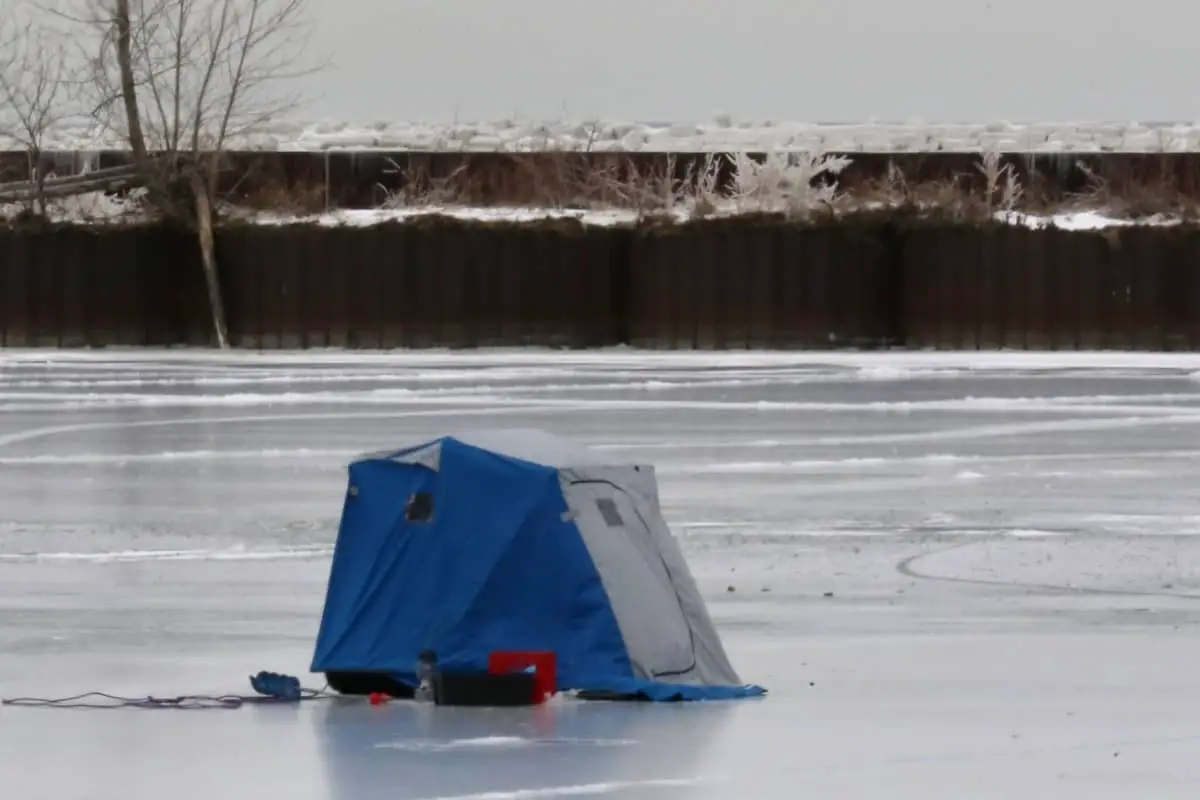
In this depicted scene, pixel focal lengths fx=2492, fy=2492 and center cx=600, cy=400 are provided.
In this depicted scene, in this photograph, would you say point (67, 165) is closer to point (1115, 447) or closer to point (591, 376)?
point (591, 376)

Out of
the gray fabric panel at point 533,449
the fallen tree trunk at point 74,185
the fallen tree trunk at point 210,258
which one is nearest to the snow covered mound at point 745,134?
the fallen tree trunk at point 74,185

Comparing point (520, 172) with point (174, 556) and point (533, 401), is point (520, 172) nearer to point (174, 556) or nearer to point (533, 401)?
point (533, 401)

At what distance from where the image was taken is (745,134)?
92250 millimetres

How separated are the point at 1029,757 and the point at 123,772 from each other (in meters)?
3.15

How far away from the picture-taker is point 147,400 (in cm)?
3034

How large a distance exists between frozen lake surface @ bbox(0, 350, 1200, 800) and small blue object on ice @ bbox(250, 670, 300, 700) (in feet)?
0.36

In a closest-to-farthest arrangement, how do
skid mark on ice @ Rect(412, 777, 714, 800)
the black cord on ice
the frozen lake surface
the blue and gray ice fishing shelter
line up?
skid mark on ice @ Rect(412, 777, 714, 800), the frozen lake surface, the black cord on ice, the blue and gray ice fishing shelter

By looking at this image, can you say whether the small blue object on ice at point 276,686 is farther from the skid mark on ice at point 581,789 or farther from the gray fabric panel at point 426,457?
the skid mark on ice at point 581,789

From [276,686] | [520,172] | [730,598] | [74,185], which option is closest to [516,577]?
[276,686]

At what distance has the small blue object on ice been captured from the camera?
10094 millimetres

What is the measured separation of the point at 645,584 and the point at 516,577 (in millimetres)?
536

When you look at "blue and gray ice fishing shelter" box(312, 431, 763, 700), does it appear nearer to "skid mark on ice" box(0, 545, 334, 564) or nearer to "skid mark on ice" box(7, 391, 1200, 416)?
"skid mark on ice" box(0, 545, 334, 564)

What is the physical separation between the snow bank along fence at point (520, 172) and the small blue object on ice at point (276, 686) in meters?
40.7

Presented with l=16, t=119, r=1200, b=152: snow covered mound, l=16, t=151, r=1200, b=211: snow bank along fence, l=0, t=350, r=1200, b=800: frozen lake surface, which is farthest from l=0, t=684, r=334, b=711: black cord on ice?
l=16, t=119, r=1200, b=152: snow covered mound
